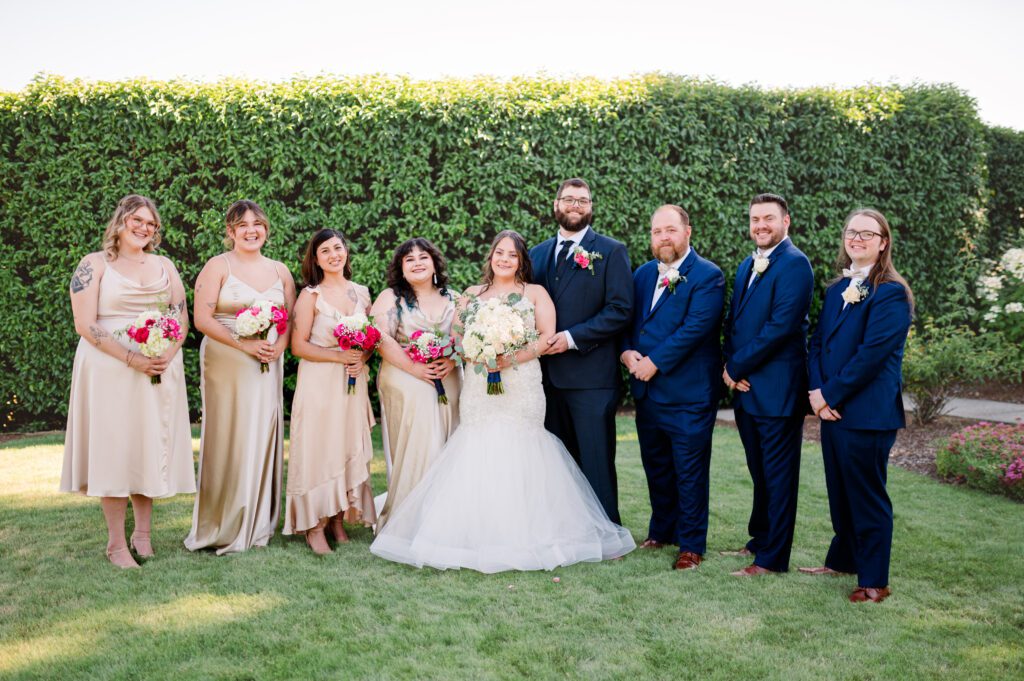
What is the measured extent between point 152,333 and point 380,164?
474cm

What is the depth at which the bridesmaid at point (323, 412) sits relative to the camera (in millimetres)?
5113

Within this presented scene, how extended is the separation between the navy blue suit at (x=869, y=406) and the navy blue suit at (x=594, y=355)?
142 centimetres

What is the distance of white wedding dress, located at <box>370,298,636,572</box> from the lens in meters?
4.69

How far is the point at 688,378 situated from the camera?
15.8ft

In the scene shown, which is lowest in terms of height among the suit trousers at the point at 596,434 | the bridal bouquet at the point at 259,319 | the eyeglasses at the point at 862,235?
the suit trousers at the point at 596,434

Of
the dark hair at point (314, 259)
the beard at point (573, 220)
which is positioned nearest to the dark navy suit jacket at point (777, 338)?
the beard at point (573, 220)

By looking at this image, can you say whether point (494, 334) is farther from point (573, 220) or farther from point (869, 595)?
point (869, 595)

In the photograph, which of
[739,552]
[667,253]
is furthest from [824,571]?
[667,253]

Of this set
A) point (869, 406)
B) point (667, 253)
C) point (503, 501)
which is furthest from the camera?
point (667, 253)

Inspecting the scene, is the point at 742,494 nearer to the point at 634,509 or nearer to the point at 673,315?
the point at 634,509

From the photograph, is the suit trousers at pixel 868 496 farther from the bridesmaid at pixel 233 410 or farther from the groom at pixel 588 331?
the bridesmaid at pixel 233 410

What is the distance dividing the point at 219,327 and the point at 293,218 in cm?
414

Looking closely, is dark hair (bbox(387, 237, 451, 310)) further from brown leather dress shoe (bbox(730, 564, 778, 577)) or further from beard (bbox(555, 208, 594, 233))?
brown leather dress shoe (bbox(730, 564, 778, 577))

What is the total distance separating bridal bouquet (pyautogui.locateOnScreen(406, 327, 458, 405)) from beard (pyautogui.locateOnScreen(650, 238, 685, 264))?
1.54 m
